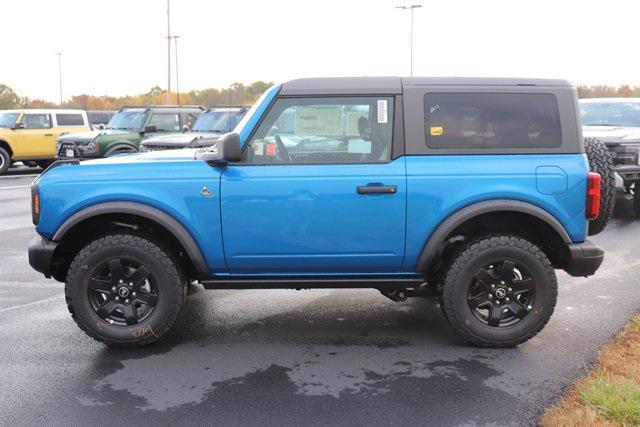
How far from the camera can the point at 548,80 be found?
15.2ft

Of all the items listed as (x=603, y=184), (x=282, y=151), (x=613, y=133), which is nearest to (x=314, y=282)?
(x=282, y=151)

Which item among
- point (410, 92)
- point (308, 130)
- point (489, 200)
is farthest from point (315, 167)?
point (489, 200)

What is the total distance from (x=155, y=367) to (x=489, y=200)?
8.30 feet

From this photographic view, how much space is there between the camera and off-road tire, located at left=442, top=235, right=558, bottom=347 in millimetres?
4512

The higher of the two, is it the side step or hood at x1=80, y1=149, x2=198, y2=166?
hood at x1=80, y1=149, x2=198, y2=166

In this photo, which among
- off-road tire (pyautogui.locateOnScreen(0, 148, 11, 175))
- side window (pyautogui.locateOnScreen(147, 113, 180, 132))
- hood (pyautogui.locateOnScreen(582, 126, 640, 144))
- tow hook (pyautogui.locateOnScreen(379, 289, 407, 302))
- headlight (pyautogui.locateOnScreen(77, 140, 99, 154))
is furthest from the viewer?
off-road tire (pyautogui.locateOnScreen(0, 148, 11, 175))

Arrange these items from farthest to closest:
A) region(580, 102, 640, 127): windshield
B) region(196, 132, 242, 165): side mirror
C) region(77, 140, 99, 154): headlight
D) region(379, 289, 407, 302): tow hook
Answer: region(77, 140, 99, 154): headlight
region(580, 102, 640, 127): windshield
region(379, 289, 407, 302): tow hook
region(196, 132, 242, 165): side mirror

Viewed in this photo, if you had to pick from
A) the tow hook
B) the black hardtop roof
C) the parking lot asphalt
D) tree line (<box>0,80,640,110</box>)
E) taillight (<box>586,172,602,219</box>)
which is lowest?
the parking lot asphalt

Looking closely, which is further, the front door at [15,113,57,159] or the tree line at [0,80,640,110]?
the tree line at [0,80,640,110]

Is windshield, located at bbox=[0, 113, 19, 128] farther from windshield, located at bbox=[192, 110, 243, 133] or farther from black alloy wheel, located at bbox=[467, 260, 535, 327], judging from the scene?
black alloy wheel, located at bbox=[467, 260, 535, 327]

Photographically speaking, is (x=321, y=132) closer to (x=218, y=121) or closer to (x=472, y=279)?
(x=472, y=279)

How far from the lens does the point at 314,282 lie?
463 centimetres

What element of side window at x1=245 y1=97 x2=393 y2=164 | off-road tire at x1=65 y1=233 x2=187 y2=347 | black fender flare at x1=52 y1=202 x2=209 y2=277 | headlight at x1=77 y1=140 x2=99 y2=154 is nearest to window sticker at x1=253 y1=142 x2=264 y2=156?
side window at x1=245 y1=97 x2=393 y2=164

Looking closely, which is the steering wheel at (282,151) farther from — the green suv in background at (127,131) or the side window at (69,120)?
the side window at (69,120)
